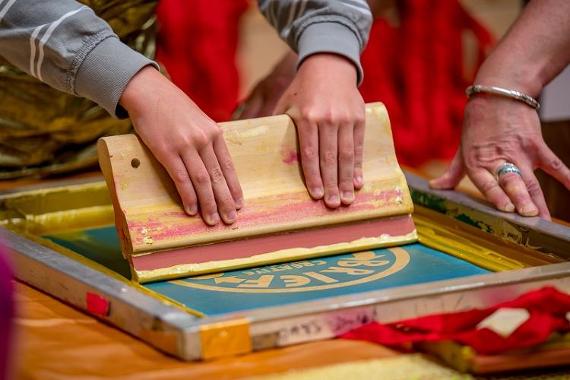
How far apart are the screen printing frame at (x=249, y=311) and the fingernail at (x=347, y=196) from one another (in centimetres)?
21

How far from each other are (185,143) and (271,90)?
424 millimetres

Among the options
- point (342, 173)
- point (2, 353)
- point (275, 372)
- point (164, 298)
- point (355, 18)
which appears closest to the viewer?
point (2, 353)

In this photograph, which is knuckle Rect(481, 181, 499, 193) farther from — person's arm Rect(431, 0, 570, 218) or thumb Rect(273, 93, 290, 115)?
thumb Rect(273, 93, 290, 115)

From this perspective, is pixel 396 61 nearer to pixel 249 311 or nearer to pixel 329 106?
pixel 329 106

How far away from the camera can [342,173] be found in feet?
3.38

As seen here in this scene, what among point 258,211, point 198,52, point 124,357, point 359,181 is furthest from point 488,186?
point 198,52

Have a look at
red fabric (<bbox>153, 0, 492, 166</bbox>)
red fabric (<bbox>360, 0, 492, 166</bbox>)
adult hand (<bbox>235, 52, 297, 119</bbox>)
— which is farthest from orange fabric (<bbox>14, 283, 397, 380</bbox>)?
red fabric (<bbox>360, 0, 492, 166</bbox>)

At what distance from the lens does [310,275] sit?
0.94 m

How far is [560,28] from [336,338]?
21.8 inches

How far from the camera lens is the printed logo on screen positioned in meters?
0.90

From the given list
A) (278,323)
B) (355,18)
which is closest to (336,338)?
(278,323)

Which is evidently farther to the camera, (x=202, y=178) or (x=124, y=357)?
(x=202, y=178)

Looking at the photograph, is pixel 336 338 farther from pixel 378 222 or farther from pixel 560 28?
pixel 560 28

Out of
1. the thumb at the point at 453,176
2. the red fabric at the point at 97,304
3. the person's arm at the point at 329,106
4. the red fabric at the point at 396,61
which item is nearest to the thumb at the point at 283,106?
the person's arm at the point at 329,106
